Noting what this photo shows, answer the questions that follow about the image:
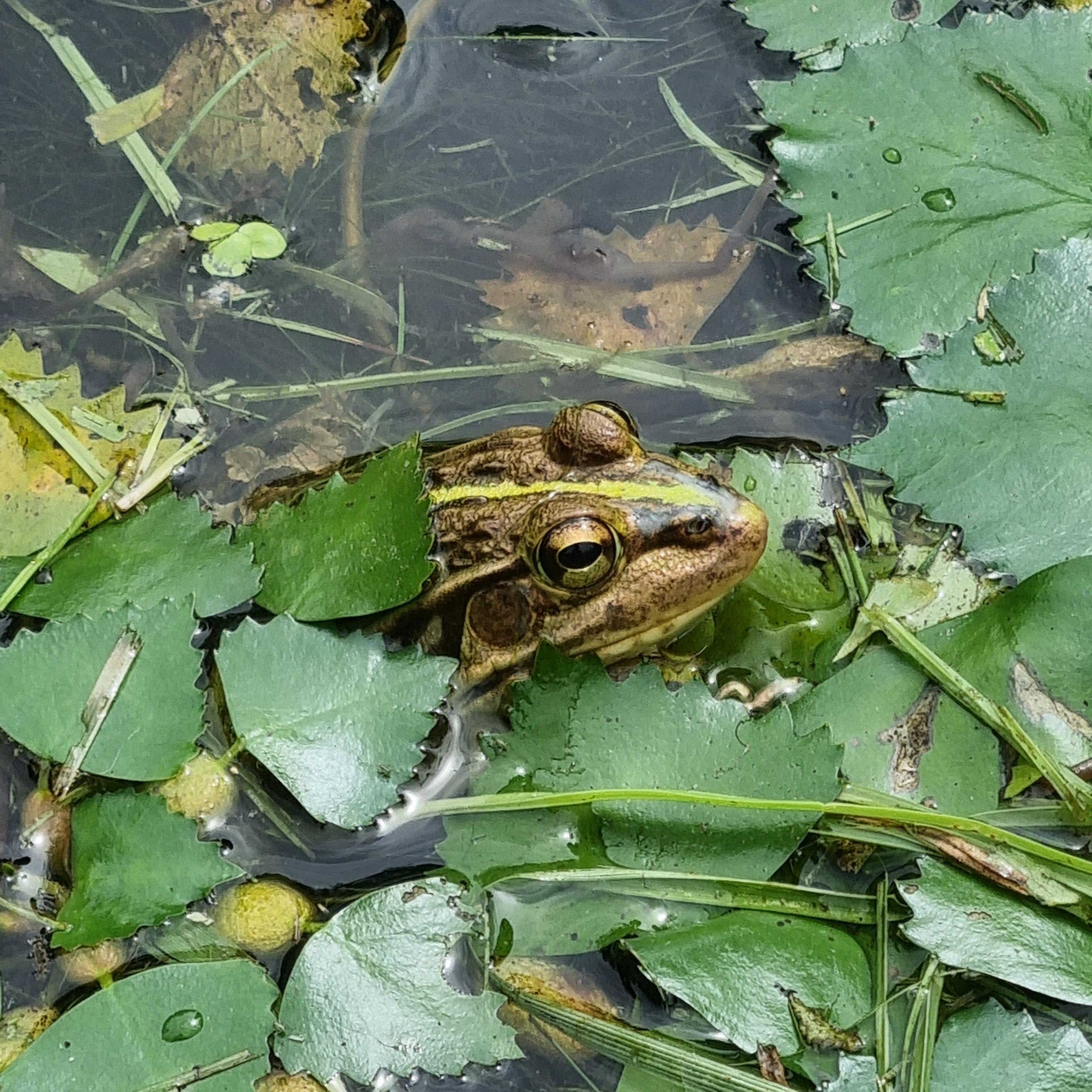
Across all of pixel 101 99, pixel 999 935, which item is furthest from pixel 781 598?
pixel 101 99

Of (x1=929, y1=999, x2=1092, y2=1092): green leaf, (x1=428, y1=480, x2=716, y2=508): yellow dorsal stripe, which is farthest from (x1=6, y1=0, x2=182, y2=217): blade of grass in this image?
(x1=929, y1=999, x2=1092, y2=1092): green leaf

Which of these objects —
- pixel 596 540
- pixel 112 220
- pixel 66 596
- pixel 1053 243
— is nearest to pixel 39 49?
pixel 112 220

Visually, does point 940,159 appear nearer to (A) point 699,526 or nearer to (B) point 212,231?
(A) point 699,526

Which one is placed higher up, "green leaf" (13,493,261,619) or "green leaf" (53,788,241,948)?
"green leaf" (13,493,261,619)

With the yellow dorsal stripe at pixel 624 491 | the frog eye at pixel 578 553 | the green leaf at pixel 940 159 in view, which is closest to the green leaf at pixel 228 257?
the yellow dorsal stripe at pixel 624 491

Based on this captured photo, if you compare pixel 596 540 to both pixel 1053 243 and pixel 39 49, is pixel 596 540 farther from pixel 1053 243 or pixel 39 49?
pixel 39 49

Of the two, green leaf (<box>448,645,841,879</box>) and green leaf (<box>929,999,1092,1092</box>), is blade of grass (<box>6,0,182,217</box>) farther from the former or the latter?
green leaf (<box>929,999,1092,1092</box>)

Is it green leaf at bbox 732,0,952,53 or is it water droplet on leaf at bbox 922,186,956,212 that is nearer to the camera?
water droplet on leaf at bbox 922,186,956,212
